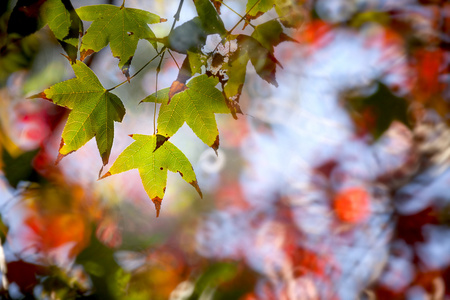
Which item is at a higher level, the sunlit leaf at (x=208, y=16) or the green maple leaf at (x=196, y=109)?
the sunlit leaf at (x=208, y=16)

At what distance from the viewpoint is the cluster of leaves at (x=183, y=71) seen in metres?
0.45

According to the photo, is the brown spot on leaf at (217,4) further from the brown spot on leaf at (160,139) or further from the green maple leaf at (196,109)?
the brown spot on leaf at (160,139)

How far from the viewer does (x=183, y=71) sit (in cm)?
43

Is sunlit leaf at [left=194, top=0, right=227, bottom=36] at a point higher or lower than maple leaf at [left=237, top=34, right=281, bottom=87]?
higher

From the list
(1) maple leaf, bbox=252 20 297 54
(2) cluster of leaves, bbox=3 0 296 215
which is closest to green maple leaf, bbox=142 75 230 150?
(2) cluster of leaves, bbox=3 0 296 215

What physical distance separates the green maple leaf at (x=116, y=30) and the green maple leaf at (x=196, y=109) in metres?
0.09

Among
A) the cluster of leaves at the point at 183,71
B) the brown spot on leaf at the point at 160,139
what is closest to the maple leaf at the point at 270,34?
the cluster of leaves at the point at 183,71

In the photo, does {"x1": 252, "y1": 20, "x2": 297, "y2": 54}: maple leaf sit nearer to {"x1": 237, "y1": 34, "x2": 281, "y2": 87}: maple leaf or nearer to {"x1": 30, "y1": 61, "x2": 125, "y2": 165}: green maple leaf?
{"x1": 237, "y1": 34, "x2": 281, "y2": 87}: maple leaf

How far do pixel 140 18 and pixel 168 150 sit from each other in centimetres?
23

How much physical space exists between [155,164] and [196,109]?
0.41ft

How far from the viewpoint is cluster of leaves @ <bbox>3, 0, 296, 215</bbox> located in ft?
1.49

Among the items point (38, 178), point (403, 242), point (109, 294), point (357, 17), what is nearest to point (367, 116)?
point (357, 17)

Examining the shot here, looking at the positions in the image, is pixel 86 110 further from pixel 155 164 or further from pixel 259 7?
pixel 259 7

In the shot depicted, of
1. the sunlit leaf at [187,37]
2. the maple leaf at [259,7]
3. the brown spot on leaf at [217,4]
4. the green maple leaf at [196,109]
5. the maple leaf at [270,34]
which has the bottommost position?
the green maple leaf at [196,109]
